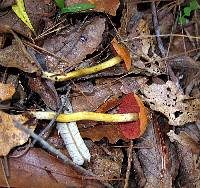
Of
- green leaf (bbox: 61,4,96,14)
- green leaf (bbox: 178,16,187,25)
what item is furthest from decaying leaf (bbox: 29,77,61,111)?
green leaf (bbox: 178,16,187,25)

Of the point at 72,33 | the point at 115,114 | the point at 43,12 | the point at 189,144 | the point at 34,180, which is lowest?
the point at 189,144

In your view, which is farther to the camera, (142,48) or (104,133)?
(142,48)

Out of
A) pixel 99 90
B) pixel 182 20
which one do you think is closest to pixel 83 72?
pixel 99 90

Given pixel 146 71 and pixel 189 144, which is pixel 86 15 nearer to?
pixel 146 71

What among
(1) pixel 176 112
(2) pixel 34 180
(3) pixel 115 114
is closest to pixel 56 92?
(3) pixel 115 114

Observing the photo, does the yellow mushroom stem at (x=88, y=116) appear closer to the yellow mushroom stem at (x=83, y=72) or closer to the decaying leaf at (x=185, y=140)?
the yellow mushroom stem at (x=83, y=72)

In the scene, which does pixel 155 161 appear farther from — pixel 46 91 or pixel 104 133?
pixel 46 91

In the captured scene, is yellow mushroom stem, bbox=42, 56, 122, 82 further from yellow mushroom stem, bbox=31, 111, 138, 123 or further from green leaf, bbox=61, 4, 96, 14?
green leaf, bbox=61, 4, 96, 14
